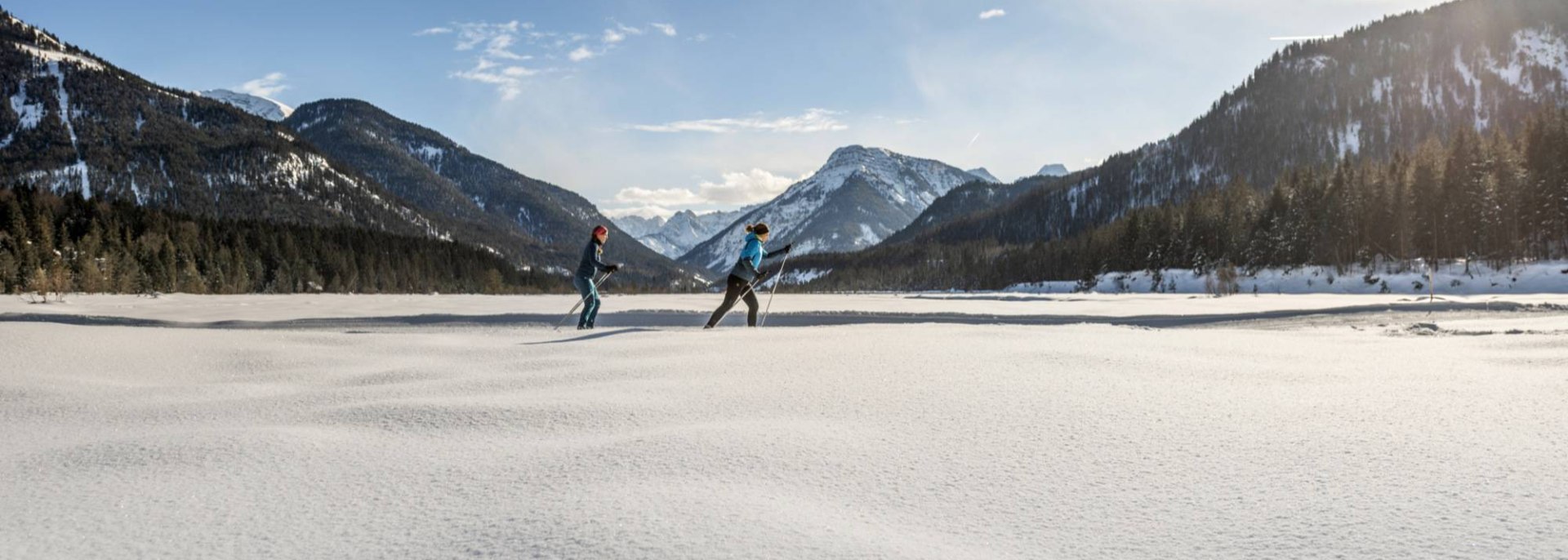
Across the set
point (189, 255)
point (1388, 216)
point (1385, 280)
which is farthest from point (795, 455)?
point (189, 255)

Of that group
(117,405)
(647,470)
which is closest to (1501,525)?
(647,470)

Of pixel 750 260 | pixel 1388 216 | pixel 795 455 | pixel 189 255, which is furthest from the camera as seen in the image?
pixel 189 255

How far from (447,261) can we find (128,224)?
146ft

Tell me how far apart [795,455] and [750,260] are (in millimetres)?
9977

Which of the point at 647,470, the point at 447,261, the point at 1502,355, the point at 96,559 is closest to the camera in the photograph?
the point at 96,559

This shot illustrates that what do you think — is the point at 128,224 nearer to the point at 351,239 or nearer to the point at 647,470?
the point at 351,239

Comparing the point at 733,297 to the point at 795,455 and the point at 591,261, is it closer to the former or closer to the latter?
the point at 591,261

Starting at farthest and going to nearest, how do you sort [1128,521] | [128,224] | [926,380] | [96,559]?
1. [128,224]
2. [926,380]
3. [1128,521]
4. [96,559]

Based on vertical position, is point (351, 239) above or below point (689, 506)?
above

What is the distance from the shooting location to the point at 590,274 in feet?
45.4

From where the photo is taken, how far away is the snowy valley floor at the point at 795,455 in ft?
7.86

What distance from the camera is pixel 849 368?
19.1 ft

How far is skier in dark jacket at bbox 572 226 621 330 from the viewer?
13406 millimetres

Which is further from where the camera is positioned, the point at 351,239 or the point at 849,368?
the point at 351,239
